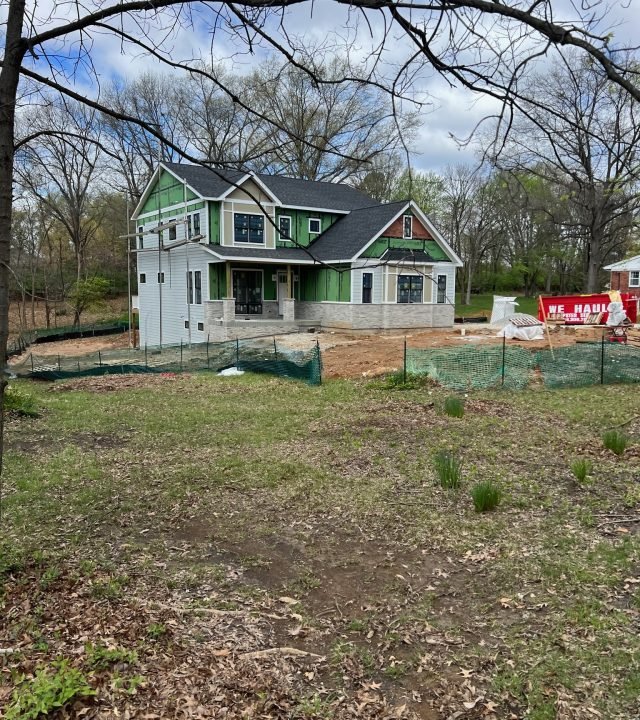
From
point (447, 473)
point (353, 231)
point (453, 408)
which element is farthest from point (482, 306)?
point (447, 473)

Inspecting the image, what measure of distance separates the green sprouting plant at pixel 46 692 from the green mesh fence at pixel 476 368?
1080 centimetres

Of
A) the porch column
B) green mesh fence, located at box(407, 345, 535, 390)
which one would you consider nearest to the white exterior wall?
the porch column

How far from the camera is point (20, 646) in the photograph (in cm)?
341

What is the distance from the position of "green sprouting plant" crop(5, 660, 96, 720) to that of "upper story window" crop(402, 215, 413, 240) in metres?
26.2

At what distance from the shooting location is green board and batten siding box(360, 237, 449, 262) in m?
26.4

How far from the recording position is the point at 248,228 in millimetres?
26078

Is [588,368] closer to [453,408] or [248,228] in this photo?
[453,408]

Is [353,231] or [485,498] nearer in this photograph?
[485,498]

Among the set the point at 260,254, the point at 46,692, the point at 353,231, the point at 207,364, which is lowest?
the point at 46,692

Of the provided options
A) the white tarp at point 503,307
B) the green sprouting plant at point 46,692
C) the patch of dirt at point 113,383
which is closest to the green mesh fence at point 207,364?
the patch of dirt at point 113,383

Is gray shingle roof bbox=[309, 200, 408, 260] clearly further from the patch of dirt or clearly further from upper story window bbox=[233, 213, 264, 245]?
the patch of dirt

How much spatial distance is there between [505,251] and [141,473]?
56.1 m

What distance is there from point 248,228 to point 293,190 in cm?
522

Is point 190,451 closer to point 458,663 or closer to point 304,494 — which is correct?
point 304,494
